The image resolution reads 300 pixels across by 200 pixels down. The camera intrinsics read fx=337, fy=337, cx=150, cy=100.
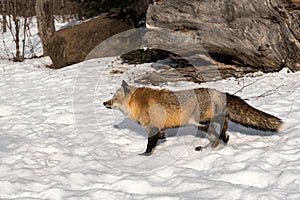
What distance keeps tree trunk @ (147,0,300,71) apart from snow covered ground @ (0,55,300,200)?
63 centimetres

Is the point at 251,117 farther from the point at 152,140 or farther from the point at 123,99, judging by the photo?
the point at 123,99

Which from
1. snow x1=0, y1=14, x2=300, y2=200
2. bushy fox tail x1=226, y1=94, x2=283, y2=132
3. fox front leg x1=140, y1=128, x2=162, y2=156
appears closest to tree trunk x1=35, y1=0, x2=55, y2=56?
snow x1=0, y1=14, x2=300, y2=200

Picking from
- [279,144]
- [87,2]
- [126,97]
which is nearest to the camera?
[279,144]

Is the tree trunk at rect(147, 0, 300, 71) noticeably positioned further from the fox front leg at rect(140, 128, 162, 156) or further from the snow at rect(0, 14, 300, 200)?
the fox front leg at rect(140, 128, 162, 156)

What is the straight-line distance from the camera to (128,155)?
5.70 m

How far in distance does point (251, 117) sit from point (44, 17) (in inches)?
464

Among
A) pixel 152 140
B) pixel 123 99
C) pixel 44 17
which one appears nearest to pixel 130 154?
pixel 152 140

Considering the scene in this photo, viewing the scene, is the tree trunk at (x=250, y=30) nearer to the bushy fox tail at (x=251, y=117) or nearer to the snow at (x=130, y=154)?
the snow at (x=130, y=154)

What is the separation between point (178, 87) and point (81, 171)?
509 cm

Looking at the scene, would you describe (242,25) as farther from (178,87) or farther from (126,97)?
(126,97)

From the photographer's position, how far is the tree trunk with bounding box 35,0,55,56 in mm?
14427

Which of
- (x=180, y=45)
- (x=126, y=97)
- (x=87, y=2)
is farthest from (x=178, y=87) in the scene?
(x=87, y=2)

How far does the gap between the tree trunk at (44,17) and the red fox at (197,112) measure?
10.2 metres

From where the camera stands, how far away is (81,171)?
16.5 ft
